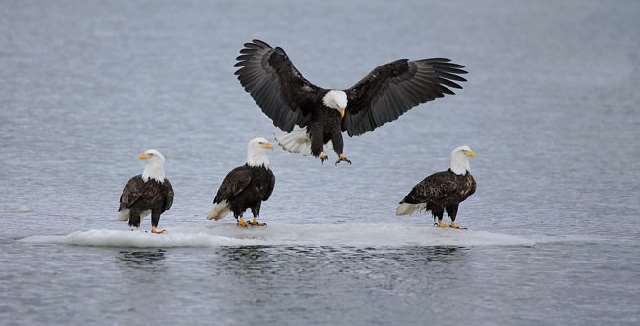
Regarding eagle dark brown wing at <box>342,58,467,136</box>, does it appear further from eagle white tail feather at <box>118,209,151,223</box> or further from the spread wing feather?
eagle white tail feather at <box>118,209,151,223</box>

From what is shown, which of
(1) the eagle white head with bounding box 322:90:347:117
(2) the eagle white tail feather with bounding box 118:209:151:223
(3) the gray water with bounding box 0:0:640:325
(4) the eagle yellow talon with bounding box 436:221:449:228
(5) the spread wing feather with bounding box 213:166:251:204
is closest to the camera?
(3) the gray water with bounding box 0:0:640:325

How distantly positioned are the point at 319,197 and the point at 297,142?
127 centimetres

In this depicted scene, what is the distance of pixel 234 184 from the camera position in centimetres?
991

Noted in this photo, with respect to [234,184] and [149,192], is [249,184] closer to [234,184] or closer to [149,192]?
[234,184]

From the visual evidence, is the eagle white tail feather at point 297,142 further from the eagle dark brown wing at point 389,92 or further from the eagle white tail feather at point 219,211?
the eagle white tail feather at point 219,211

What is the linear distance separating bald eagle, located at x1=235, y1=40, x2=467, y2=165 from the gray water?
2.50 ft

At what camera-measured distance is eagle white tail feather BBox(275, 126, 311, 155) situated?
11039 millimetres

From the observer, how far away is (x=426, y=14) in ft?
130

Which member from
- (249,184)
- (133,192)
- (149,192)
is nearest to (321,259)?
(249,184)

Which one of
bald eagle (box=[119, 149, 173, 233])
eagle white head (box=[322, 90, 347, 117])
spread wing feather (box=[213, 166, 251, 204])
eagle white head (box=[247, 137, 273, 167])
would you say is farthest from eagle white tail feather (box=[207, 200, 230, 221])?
eagle white head (box=[322, 90, 347, 117])

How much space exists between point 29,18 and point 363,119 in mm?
23078

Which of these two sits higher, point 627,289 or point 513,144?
point 513,144

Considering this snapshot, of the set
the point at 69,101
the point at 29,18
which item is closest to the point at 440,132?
the point at 69,101

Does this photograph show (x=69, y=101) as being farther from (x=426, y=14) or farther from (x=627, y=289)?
(x=426, y=14)
